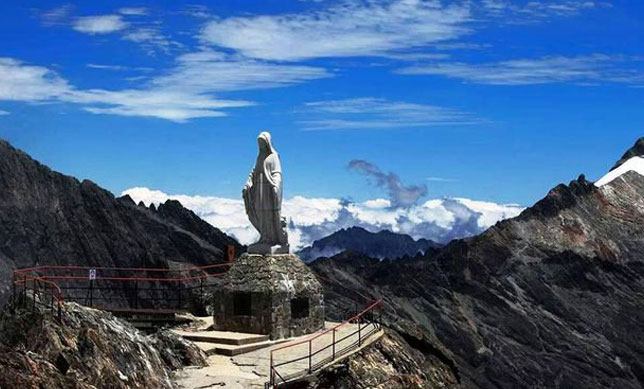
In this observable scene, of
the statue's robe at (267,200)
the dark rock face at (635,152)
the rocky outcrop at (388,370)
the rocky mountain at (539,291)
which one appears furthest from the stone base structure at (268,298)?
the dark rock face at (635,152)

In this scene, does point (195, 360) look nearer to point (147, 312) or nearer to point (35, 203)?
point (147, 312)

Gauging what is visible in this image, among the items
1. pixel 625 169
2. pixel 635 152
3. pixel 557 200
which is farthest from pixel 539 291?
pixel 635 152

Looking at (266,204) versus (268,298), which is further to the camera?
(266,204)

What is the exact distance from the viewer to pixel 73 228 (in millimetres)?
88250

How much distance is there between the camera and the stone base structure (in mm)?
28953

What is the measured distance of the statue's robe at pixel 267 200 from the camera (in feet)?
99.7

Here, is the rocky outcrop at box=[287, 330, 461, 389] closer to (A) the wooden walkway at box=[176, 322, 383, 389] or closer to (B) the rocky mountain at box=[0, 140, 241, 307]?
(A) the wooden walkway at box=[176, 322, 383, 389]

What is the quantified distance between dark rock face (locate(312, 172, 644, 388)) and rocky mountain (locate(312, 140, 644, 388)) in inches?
4.9

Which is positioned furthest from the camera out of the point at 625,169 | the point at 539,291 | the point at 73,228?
the point at 625,169

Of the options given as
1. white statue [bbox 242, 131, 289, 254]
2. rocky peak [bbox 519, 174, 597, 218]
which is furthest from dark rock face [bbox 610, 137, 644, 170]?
white statue [bbox 242, 131, 289, 254]

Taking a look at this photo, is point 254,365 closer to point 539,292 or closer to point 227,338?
point 227,338

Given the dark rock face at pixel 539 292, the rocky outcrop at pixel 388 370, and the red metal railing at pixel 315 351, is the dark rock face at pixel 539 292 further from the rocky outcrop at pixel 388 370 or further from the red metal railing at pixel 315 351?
the red metal railing at pixel 315 351

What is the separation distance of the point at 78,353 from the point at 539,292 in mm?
87077

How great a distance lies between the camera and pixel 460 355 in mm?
89062
